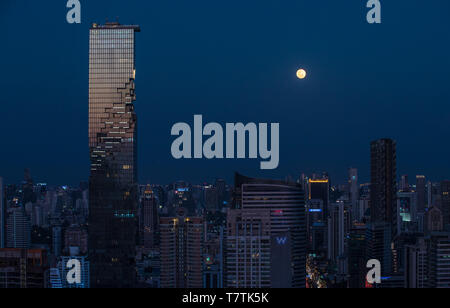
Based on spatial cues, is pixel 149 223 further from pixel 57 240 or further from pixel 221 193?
pixel 221 193

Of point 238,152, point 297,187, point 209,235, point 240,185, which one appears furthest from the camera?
point 297,187

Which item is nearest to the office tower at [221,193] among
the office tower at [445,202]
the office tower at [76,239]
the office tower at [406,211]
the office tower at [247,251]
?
the office tower at [247,251]

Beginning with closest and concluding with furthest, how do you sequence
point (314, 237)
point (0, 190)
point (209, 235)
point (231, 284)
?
point (231, 284) < point (0, 190) < point (209, 235) < point (314, 237)

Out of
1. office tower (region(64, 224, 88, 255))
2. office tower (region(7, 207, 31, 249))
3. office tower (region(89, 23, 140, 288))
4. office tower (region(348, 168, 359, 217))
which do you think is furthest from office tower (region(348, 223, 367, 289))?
office tower (region(7, 207, 31, 249))

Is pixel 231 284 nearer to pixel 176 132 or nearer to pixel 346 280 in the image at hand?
pixel 346 280

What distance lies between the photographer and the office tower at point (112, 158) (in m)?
9.67

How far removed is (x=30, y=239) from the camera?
827 cm

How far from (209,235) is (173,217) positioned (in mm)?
1007

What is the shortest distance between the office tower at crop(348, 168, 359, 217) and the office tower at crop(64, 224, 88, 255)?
448cm

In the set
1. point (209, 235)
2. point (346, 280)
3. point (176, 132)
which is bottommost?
point (346, 280)

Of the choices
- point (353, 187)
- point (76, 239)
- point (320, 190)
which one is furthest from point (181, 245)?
point (353, 187)

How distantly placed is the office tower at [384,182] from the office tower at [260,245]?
1.70 meters

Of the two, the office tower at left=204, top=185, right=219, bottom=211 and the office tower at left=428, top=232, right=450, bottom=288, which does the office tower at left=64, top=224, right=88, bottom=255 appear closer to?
the office tower at left=204, top=185, right=219, bottom=211
